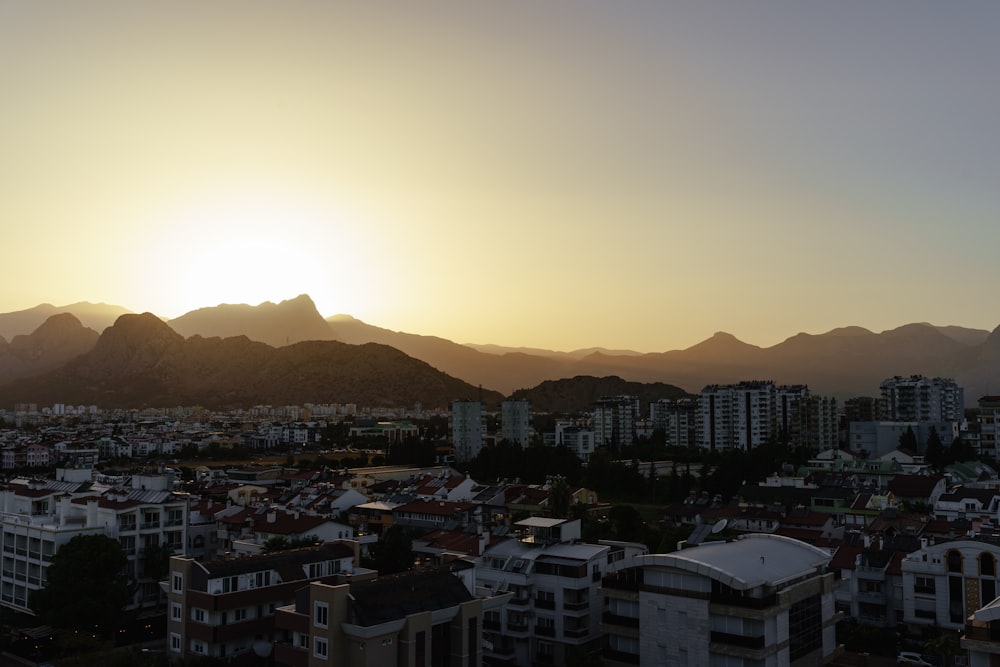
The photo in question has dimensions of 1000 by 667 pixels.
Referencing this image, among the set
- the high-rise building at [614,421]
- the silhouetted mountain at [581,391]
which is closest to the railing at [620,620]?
the high-rise building at [614,421]

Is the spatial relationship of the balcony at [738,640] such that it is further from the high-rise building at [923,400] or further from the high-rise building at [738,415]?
the high-rise building at [923,400]

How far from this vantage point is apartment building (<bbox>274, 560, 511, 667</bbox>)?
15359 millimetres

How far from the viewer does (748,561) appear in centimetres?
1714

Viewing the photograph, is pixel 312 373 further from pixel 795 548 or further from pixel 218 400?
pixel 795 548

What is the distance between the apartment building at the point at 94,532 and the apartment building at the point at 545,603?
11.2m

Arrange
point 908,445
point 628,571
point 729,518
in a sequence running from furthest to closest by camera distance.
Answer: point 908,445
point 729,518
point 628,571

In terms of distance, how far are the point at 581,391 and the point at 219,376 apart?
72.4m

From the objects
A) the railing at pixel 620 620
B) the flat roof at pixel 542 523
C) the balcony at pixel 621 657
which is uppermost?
the flat roof at pixel 542 523

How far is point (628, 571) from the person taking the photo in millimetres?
17750

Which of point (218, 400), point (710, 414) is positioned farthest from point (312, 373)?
point (710, 414)

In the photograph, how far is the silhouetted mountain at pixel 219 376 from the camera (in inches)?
6324

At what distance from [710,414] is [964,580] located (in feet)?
165

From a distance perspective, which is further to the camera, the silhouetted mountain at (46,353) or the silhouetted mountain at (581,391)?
the silhouetted mountain at (46,353)

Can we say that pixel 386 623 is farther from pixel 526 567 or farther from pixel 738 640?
pixel 738 640
